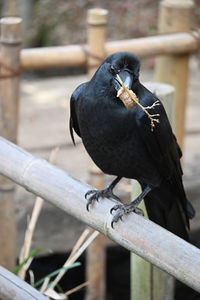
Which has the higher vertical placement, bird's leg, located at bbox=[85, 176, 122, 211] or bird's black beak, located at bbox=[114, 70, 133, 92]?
bird's black beak, located at bbox=[114, 70, 133, 92]

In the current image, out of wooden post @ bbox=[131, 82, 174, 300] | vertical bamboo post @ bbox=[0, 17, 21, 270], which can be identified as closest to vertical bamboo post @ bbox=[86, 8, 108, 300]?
vertical bamboo post @ bbox=[0, 17, 21, 270]

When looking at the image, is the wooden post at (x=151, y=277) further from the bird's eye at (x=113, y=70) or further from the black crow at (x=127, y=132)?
the bird's eye at (x=113, y=70)

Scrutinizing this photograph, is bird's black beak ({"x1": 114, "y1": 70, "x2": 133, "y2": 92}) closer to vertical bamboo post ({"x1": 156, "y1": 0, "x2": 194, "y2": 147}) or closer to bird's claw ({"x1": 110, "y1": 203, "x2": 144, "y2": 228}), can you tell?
bird's claw ({"x1": 110, "y1": 203, "x2": 144, "y2": 228})

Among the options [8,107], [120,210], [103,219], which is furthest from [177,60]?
[103,219]

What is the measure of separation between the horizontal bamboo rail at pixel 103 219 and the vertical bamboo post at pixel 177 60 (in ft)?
5.81

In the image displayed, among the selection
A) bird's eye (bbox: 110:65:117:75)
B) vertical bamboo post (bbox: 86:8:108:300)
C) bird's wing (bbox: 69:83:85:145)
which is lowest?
vertical bamboo post (bbox: 86:8:108:300)

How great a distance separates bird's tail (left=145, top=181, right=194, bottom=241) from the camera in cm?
221

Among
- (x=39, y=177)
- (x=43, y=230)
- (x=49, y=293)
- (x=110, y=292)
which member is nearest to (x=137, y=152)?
(x=39, y=177)

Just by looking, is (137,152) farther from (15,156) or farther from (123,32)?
(123,32)

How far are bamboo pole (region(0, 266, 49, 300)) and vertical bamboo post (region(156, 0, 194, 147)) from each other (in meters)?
1.93

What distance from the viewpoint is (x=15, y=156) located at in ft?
5.79

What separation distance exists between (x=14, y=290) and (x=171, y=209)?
715 millimetres

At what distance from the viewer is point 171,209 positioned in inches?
87.5

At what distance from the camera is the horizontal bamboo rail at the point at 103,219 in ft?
4.57
